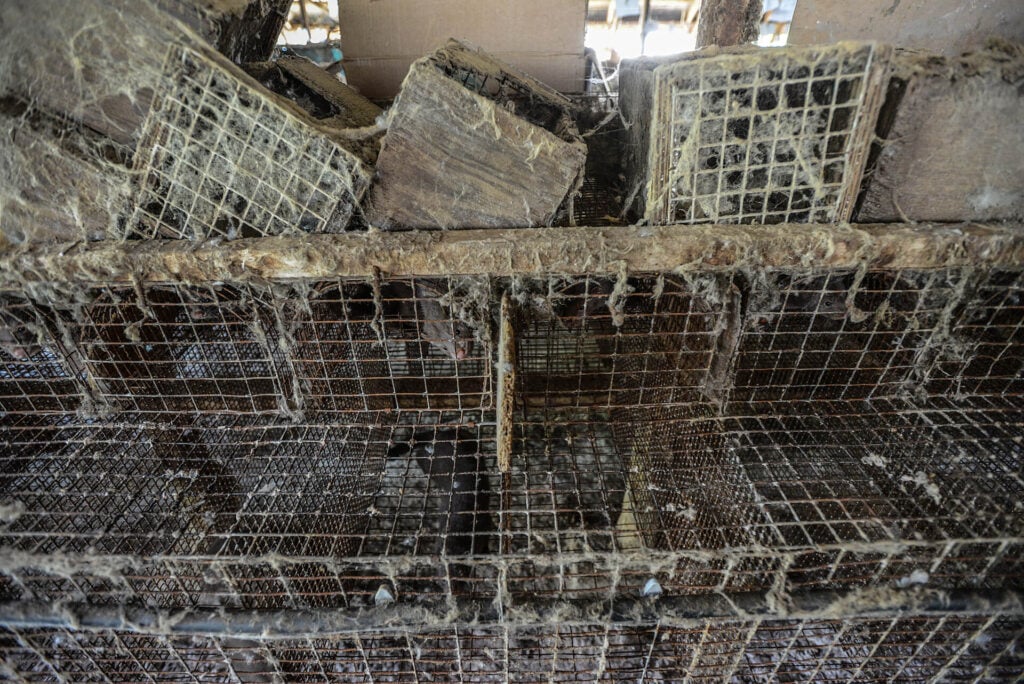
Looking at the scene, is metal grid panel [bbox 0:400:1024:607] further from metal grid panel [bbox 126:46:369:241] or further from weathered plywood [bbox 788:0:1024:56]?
weathered plywood [bbox 788:0:1024:56]

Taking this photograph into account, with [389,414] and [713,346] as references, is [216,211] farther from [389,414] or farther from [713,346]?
[713,346]

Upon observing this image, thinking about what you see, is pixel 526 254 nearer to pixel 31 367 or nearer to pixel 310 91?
pixel 310 91

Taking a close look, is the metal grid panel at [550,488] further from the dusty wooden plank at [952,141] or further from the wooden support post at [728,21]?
the wooden support post at [728,21]

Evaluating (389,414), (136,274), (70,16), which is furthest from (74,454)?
(70,16)

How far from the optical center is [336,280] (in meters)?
1.25

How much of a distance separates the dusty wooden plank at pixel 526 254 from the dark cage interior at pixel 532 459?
0.16 feet

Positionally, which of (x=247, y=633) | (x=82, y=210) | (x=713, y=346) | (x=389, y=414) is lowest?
(x=247, y=633)

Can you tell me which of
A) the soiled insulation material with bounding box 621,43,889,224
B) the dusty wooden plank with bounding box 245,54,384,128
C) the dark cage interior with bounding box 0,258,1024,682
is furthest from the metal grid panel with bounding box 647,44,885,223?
the dusty wooden plank with bounding box 245,54,384,128

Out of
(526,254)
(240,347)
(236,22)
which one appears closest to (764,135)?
(526,254)

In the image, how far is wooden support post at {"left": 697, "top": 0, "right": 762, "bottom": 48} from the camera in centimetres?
179

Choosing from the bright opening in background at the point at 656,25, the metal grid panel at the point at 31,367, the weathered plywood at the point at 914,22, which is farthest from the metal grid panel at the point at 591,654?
the bright opening in background at the point at 656,25

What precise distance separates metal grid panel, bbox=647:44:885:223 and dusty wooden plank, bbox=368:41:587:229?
228 millimetres

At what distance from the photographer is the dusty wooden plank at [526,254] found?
118cm

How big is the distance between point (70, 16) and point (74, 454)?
3.29 ft
